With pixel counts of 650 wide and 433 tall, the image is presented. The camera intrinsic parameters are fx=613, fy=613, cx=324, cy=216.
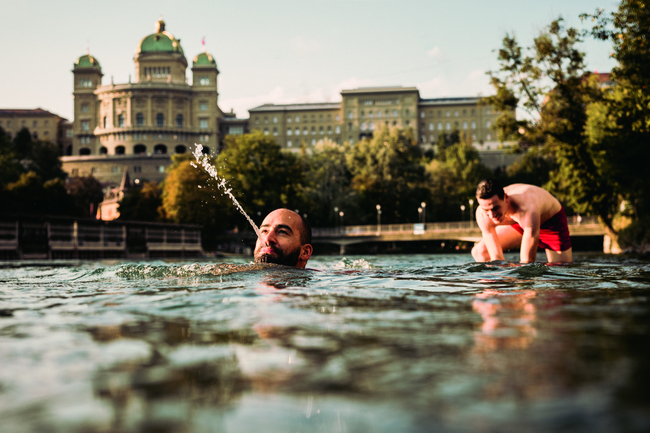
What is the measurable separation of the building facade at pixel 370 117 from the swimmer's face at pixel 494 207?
14426 centimetres

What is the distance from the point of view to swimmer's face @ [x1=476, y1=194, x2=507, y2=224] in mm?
10133

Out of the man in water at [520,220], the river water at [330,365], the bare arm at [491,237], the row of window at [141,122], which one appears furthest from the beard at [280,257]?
the row of window at [141,122]

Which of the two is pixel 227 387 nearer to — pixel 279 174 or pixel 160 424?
pixel 160 424

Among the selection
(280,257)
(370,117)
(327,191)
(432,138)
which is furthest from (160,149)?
(280,257)

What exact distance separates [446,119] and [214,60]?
62036mm

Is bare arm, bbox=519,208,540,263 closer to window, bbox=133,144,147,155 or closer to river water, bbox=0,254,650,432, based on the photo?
river water, bbox=0,254,650,432

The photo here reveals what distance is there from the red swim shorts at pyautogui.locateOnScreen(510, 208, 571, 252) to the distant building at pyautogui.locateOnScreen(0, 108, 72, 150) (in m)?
156

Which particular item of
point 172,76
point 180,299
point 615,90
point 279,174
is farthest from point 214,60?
point 180,299

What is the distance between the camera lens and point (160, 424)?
1831 mm

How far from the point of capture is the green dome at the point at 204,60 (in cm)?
14812

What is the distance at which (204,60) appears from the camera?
148500 mm

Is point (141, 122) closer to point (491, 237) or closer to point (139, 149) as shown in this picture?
point (139, 149)

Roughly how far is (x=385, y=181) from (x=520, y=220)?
73.6m

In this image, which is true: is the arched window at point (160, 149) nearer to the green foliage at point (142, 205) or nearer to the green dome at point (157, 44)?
the green dome at point (157, 44)
